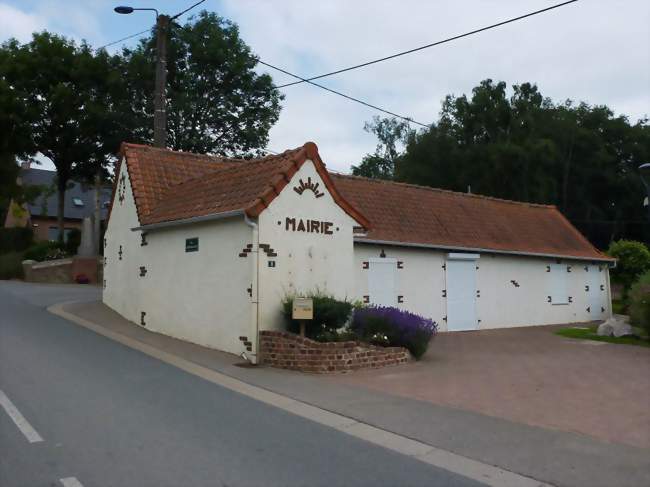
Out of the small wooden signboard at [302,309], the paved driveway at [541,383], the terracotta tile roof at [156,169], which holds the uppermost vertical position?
the terracotta tile roof at [156,169]

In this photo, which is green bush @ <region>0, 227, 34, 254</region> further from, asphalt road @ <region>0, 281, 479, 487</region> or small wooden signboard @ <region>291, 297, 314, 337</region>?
small wooden signboard @ <region>291, 297, 314, 337</region>

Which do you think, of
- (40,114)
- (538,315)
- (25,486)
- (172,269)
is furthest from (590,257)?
(40,114)

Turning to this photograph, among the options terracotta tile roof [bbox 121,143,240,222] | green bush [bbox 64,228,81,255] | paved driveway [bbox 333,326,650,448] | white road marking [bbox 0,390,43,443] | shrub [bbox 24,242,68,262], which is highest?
terracotta tile roof [bbox 121,143,240,222]

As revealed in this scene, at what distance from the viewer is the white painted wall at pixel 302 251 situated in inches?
490

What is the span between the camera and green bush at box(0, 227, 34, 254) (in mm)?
37375

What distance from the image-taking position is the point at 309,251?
13297 mm

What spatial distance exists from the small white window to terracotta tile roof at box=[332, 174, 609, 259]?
628mm

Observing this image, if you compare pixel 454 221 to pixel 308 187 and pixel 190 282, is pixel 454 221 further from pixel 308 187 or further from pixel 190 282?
pixel 190 282

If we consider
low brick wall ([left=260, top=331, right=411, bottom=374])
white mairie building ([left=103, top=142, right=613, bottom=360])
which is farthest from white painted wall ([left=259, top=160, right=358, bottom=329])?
low brick wall ([left=260, top=331, right=411, bottom=374])

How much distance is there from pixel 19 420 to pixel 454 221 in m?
16.8

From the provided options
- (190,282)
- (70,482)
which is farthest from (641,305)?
(70,482)

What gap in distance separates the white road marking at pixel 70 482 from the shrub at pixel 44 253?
30605mm

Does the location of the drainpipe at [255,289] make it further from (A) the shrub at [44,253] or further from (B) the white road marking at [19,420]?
(A) the shrub at [44,253]

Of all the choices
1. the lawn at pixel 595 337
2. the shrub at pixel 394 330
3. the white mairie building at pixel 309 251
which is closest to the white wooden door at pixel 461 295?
the white mairie building at pixel 309 251
